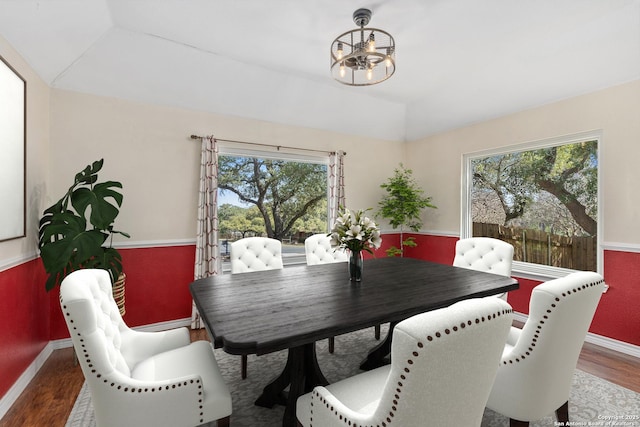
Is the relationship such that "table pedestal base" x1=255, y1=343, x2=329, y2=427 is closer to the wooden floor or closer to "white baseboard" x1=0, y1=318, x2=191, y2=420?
the wooden floor

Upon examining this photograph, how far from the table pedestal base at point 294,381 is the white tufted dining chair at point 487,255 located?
1769 mm

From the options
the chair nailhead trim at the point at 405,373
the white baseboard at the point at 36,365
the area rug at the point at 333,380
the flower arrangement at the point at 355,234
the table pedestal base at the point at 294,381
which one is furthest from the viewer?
the flower arrangement at the point at 355,234

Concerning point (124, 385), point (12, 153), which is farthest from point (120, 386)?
point (12, 153)

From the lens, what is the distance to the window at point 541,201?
309cm

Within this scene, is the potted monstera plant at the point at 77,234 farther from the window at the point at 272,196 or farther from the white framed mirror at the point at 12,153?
the window at the point at 272,196

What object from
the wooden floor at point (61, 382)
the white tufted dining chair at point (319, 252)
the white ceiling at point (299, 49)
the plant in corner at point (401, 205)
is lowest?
the wooden floor at point (61, 382)

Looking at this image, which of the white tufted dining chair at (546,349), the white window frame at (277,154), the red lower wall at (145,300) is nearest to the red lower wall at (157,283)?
the red lower wall at (145,300)

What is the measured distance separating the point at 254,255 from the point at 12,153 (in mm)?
1868

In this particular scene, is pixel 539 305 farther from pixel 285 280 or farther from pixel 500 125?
pixel 500 125

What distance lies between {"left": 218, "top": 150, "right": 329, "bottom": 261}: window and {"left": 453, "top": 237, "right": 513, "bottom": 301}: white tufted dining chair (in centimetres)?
199

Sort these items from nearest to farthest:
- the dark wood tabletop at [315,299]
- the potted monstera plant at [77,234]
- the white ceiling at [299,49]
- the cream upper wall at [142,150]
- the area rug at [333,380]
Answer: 1. the dark wood tabletop at [315,299]
2. the area rug at [333,380]
3. the potted monstera plant at [77,234]
4. the white ceiling at [299,49]
5. the cream upper wall at [142,150]

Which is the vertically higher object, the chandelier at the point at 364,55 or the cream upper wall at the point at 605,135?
the chandelier at the point at 364,55

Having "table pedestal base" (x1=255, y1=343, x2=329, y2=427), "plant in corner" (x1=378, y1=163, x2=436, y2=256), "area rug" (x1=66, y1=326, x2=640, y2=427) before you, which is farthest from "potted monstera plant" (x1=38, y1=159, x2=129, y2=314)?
"plant in corner" (x1=378, y1=163, x2=436, y2=256)

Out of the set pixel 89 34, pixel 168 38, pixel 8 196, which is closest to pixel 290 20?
pixel 168 38
